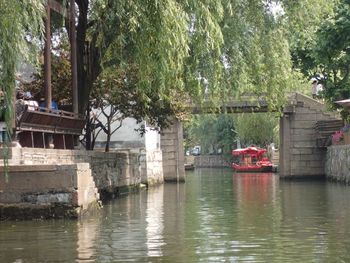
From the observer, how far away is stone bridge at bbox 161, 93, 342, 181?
3728 centimetres

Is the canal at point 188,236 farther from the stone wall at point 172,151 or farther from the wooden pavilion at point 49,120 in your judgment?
the stone wall at point 172,151

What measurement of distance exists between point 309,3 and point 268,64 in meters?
2.15

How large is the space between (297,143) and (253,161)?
62.0 ft

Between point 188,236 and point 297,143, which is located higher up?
point 297,143

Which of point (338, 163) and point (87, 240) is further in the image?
point (338, 163)

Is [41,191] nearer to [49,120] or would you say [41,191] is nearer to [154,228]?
[154,228]

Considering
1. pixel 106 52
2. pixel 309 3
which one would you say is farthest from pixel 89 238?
pixel 309 3

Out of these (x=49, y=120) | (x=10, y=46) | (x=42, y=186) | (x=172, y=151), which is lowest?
(x=42, y=186)

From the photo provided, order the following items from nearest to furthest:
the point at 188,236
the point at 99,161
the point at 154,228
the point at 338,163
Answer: the point at 188,236
the point at 154,228
the point at 99,161
the point at 338,163

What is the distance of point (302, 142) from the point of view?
38.0 m

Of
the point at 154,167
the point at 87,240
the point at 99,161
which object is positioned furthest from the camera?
the point at 154,167

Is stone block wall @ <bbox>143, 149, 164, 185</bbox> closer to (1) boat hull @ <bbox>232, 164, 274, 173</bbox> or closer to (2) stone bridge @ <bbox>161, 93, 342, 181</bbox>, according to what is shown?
(2) stone bridge @ <bbox>161, 93, 342, 181</bbox>

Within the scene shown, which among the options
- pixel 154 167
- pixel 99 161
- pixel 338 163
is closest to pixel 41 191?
pixel 99 161

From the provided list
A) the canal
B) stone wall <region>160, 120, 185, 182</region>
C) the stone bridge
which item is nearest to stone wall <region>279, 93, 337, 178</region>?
the stone bridge
